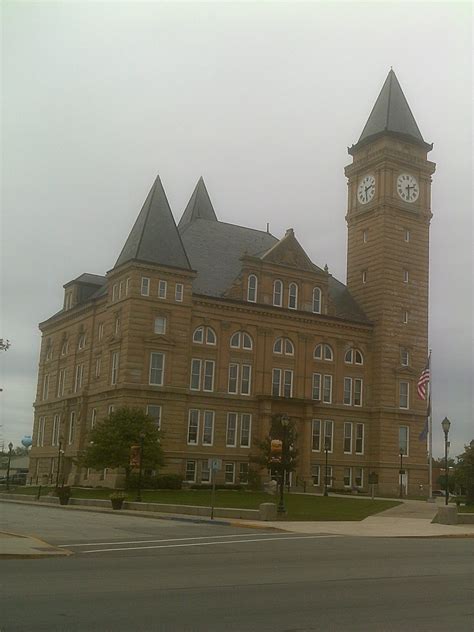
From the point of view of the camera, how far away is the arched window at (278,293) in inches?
2921

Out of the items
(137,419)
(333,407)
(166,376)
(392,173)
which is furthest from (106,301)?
(392,173)

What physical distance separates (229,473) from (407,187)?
33895mm

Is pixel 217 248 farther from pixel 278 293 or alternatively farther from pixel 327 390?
pixel 327 390

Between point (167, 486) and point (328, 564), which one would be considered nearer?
point (328, 564)

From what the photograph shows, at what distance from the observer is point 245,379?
235ft

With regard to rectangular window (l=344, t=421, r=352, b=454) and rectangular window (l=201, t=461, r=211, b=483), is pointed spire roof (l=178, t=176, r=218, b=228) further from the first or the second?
rectangular window (l=201, t=461, r=211, b=483)

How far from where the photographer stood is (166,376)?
2613 inches

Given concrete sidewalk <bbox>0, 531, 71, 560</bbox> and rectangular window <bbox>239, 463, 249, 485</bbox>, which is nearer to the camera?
concrete sidewalk <bbox>0, 531, 71, 560</bbox>

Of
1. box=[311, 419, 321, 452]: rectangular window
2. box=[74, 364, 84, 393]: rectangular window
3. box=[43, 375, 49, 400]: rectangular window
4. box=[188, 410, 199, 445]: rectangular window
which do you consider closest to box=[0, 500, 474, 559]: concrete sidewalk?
box=[188, 410, 199, 445]: rectangular window

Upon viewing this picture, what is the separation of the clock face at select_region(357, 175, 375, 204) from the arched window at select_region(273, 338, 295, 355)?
1759 centimetres

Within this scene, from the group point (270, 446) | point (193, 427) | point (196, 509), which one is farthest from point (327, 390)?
point (196, 509)

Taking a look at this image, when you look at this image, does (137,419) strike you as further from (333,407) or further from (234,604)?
(234,604)

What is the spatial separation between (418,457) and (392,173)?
28.3 meters

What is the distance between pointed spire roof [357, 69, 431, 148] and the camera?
3115 inches
